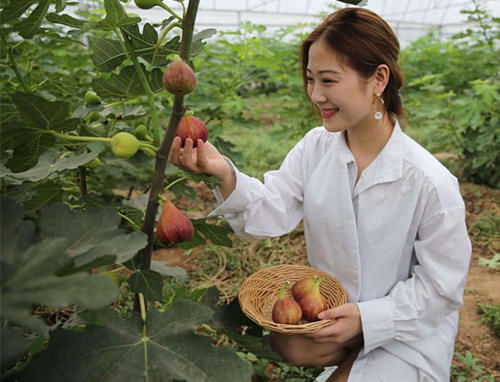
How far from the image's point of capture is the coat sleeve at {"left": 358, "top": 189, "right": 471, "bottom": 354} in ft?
4.07

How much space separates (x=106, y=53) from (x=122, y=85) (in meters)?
0.08

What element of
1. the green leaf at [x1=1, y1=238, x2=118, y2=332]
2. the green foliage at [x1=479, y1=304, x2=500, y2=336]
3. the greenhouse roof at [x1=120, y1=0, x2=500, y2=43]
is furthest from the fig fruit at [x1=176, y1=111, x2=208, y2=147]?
the greenhouse roof at [x1=120, y1=0, x2=500, y2=43]

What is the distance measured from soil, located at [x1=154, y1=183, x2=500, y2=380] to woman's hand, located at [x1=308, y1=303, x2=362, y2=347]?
73cm

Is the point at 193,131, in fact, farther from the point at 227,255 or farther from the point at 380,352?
the point at 227,255

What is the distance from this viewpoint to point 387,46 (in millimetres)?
1283

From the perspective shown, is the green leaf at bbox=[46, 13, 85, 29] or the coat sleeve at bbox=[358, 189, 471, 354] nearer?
the green leaf at bbox=[46, 13, 85, 29]

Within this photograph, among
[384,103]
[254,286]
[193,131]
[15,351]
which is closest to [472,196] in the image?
[384,103]

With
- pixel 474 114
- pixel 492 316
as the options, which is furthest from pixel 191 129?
pixel 474 114

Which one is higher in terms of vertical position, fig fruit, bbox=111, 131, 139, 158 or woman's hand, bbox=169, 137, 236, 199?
fig fruit, bbox=111, 131, 139, 158

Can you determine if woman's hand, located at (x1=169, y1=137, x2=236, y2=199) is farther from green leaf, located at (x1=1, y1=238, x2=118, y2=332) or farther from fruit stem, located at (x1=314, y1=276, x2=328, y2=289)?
green leaf, located at (x1=1, y1=238, x2=118, y2=332)

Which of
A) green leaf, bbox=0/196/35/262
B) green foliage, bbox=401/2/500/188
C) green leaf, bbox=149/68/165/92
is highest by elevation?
green leaf, bbox=149/68/165/92

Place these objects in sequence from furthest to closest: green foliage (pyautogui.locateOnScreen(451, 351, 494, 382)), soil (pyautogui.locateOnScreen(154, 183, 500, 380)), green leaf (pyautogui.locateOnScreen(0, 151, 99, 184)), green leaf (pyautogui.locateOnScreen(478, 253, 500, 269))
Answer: green leaf (pyautogui.locateOnScreen(478, 253, 500, 269))
soil (pyautogui.locateOnScreen(154, 183, 500, 380))
green foliage (pyautogui.locateOnScreen(451, 351, 494, 382))
green leaf (pyautogui.locateOnScreen(0, 151, 99, 184))

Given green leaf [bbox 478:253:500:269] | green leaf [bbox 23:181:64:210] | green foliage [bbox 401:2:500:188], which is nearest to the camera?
green leaf [bbox 23:181:64:210]

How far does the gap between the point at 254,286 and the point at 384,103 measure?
689 mm
